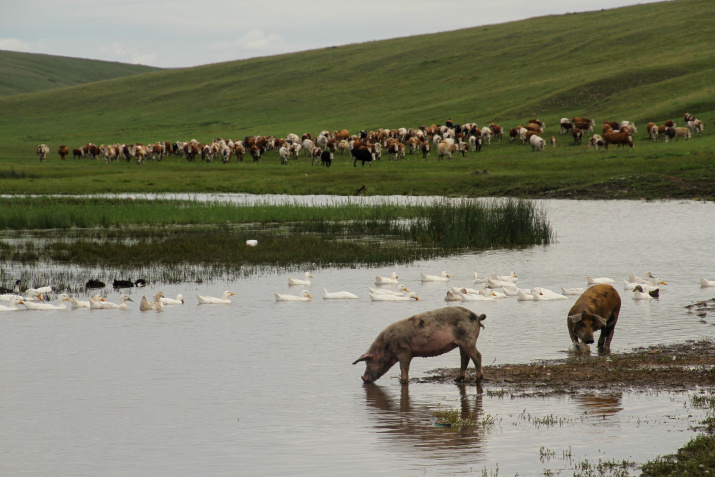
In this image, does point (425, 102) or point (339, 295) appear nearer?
point (339, 295)

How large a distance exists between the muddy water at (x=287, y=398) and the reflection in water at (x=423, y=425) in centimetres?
3

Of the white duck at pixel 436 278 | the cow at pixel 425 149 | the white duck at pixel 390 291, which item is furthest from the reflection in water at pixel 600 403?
the cow at pixel 425 149

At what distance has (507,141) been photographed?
203ft

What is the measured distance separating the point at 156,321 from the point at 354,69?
107 metres

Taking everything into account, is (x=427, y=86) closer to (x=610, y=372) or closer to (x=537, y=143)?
(x=537, y=143)

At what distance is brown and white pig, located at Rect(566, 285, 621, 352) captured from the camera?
13.1m

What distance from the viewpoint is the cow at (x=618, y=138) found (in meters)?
52.6

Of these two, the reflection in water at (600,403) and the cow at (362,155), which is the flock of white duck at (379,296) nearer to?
the reflection in water at (600,403)

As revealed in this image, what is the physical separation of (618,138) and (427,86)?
51347 mm

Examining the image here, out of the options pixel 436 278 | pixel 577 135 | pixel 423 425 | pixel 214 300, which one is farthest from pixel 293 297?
pixel 577 135

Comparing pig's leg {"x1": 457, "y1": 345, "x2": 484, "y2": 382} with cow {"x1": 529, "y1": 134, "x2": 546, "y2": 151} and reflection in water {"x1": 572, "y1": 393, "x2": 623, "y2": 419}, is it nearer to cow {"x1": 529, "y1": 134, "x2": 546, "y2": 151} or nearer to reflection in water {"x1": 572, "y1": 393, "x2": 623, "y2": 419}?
reflection in water {"x1": 572, "y1": 393, "x2": 623, "y2": 419}

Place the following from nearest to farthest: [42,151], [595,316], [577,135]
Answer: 1. [595,316]
2. [577,135]
3. [42,151]

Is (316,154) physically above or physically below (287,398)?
above

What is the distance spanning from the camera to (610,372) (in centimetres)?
1170
